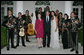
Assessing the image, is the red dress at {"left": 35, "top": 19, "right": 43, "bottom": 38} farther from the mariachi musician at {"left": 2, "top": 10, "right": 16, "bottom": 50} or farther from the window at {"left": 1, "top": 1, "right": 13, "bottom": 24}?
the window at {"left": 1, "top": 1, "right": 13, "bottom": 24}

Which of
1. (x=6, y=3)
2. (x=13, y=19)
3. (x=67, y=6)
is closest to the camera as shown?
(x=13, y=19)

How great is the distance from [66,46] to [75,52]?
4.56 ft

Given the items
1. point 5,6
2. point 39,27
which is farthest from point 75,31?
point 5,6

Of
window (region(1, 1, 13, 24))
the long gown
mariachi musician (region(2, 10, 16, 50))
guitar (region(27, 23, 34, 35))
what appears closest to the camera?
mariachi musician (region(2, 10, 16, 50))

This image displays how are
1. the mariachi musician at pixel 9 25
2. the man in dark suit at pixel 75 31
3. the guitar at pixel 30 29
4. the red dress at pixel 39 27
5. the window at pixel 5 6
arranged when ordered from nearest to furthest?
1. the man in dark suit at pixel 75 31
2. the mariachi musician at pixel 9 25
3. the red dress at pixel 39 27
4. the guitar at pixel 30 29
5. the window at pixel 5 6

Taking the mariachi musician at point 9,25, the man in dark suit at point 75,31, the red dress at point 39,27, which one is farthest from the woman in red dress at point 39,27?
the man in dark suit at point 75,31

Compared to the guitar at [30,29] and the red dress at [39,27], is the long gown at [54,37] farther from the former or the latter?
the guitar at [30,29]

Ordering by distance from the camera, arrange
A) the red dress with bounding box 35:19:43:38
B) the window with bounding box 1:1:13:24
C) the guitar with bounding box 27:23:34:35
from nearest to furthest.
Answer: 1. the red dress with bounding box 35:19:43:38
2. the guitar with bounding box 27:23:34:35
3. the window with bounding box 1:1:13:24

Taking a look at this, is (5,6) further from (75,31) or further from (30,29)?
(75,31)

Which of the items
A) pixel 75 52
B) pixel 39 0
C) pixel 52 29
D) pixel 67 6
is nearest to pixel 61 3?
pixel 39 0

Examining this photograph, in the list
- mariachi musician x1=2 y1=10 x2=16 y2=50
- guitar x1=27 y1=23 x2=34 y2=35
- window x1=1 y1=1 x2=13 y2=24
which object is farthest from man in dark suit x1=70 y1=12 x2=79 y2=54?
window x1=1 y1=1 x2=13 y2=24

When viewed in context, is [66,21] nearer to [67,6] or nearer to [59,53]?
[59,53]

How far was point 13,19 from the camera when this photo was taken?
12984mm

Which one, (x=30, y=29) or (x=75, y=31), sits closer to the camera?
(x=75, y=31)
